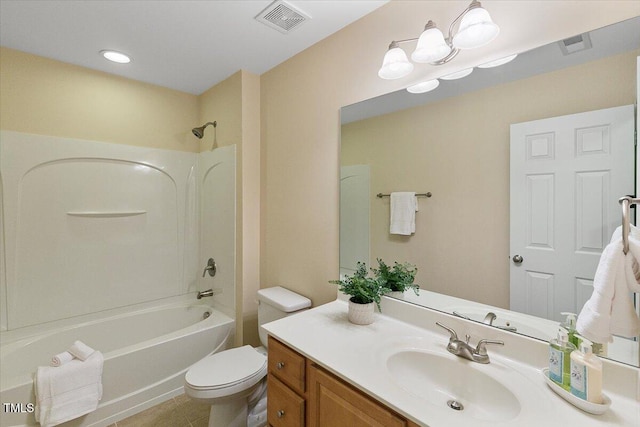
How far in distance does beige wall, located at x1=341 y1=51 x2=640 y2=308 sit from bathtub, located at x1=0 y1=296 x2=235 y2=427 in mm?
1711

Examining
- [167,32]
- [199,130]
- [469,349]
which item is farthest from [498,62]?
[199,130]

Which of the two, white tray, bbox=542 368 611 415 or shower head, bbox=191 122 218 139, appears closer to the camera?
white tray, bbox=542 368 611 415

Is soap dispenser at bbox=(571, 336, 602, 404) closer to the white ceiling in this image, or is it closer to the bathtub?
the white ceiling

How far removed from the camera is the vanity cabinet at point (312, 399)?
37.1 inches

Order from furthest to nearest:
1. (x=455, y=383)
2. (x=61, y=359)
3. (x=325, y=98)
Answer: (x=325, y=98) → (x=61, y=359) → (x=455, y=383)

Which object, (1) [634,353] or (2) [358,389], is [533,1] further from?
(2) [358,389]

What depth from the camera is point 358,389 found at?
98cm

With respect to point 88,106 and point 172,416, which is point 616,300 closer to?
point 172,416

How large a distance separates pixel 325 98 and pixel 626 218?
1564 millimetres

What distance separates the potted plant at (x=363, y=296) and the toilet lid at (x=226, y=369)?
758 millimetres

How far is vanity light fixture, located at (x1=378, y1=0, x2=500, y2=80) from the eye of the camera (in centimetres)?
108

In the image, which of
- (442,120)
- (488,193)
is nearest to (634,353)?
(488,193)

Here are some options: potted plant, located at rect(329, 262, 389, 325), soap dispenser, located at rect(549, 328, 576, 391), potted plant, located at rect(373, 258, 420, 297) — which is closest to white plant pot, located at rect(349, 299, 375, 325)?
potted plant, located at rect(329, 262, 389, 325)

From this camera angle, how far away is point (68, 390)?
1.74 m
